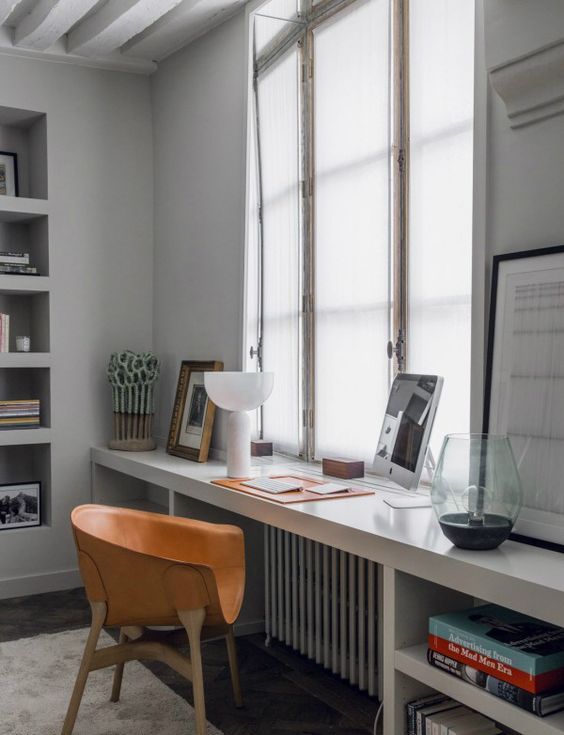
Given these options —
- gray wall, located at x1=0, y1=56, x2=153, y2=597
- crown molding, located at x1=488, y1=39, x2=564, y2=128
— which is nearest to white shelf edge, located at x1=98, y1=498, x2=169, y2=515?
gray wall, located at x1=0, y1=56, x2=153, y2=597

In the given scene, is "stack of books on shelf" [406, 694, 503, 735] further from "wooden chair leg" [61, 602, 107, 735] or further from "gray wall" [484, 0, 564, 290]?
"gray wall" [484, 0, 564, 290]

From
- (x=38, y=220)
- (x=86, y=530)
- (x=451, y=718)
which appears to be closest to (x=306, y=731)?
(x=451, y=718)

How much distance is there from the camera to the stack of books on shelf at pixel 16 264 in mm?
4586

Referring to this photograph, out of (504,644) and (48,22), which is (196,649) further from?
(48,22)

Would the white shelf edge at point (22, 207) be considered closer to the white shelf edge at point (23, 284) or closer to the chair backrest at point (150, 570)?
the white shelf edge at point (23, 284)

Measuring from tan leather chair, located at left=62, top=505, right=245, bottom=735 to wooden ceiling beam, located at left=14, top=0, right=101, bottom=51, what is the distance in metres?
2.41

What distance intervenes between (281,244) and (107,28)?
4.74 ft

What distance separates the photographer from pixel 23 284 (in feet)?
15.1

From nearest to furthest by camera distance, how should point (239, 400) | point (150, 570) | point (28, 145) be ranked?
point (150, 570), point (239, 400), point (28, 145)

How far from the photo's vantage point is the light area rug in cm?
288

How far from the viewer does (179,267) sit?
4.68 metres

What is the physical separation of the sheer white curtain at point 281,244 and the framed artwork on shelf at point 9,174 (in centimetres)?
166

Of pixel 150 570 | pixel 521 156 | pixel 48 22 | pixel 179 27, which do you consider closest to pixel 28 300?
pixel 48 22

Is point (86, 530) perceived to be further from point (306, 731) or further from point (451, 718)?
point (451, 718)
